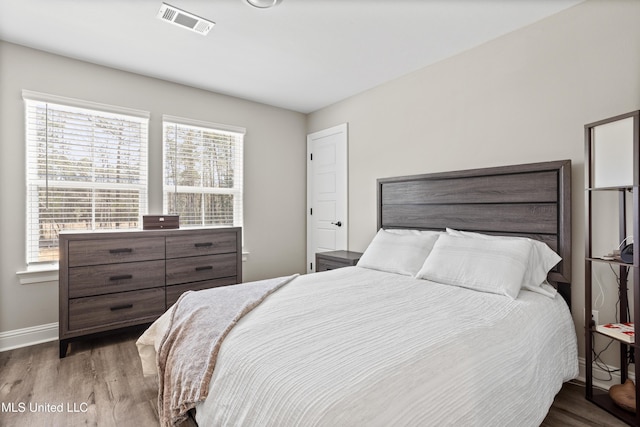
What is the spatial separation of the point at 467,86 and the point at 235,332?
276 centimetres

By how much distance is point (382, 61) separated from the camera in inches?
119

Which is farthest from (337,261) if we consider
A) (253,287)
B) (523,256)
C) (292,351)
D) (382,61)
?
(292,351)

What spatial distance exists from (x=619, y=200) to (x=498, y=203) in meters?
0.71

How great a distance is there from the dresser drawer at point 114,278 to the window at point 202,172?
813mm

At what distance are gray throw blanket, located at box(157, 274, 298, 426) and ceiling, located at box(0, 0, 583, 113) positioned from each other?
1.98 metres

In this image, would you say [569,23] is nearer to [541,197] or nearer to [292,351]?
[541,197]

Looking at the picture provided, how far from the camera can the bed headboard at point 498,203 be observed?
7.25 ft

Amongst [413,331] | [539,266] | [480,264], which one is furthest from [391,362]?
[539,266]

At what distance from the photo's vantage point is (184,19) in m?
2.36

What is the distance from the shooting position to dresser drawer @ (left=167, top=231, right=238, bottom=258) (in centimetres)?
305

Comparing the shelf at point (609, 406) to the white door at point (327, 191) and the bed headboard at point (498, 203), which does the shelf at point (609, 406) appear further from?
the white door at point (327, 191)

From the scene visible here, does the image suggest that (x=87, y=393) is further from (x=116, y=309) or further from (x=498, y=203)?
(x=498, y=203)

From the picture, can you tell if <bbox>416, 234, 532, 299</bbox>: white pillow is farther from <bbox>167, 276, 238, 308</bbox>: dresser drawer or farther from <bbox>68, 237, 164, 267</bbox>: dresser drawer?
<bbox>68, 237, 164, 267</bbox>: dresser drawer
